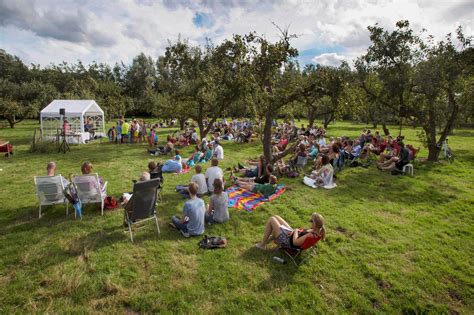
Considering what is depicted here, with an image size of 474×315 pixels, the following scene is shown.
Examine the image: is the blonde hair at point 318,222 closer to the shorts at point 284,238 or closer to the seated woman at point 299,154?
the shorts at point 284,238

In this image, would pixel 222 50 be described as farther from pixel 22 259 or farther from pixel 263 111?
pixel 22 259

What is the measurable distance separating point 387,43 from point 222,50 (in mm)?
8078

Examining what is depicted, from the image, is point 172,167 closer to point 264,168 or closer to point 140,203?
point 264,168

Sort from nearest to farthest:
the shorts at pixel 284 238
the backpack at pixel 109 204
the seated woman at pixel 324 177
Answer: the shorts at pixel 284 238 → the backpack at pixel 109 204 → the seated woman at pixel 324 177

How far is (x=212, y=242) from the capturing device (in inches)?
220

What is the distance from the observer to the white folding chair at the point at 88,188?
6586mm

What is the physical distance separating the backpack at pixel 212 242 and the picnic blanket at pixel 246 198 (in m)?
1.99

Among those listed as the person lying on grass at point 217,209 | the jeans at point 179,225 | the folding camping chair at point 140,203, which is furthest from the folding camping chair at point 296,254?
the folding camping chair at point 140,203

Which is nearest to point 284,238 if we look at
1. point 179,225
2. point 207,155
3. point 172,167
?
point 179,225

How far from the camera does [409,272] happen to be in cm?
488

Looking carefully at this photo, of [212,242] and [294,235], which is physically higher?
[294,235]

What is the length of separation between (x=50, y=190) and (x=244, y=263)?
4.95m

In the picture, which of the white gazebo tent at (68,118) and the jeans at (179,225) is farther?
the white gazebo tent at (68,118)

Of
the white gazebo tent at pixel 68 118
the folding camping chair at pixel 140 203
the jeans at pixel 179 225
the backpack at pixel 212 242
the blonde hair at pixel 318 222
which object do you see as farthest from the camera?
the white gazebo tent at pixel 68 118
